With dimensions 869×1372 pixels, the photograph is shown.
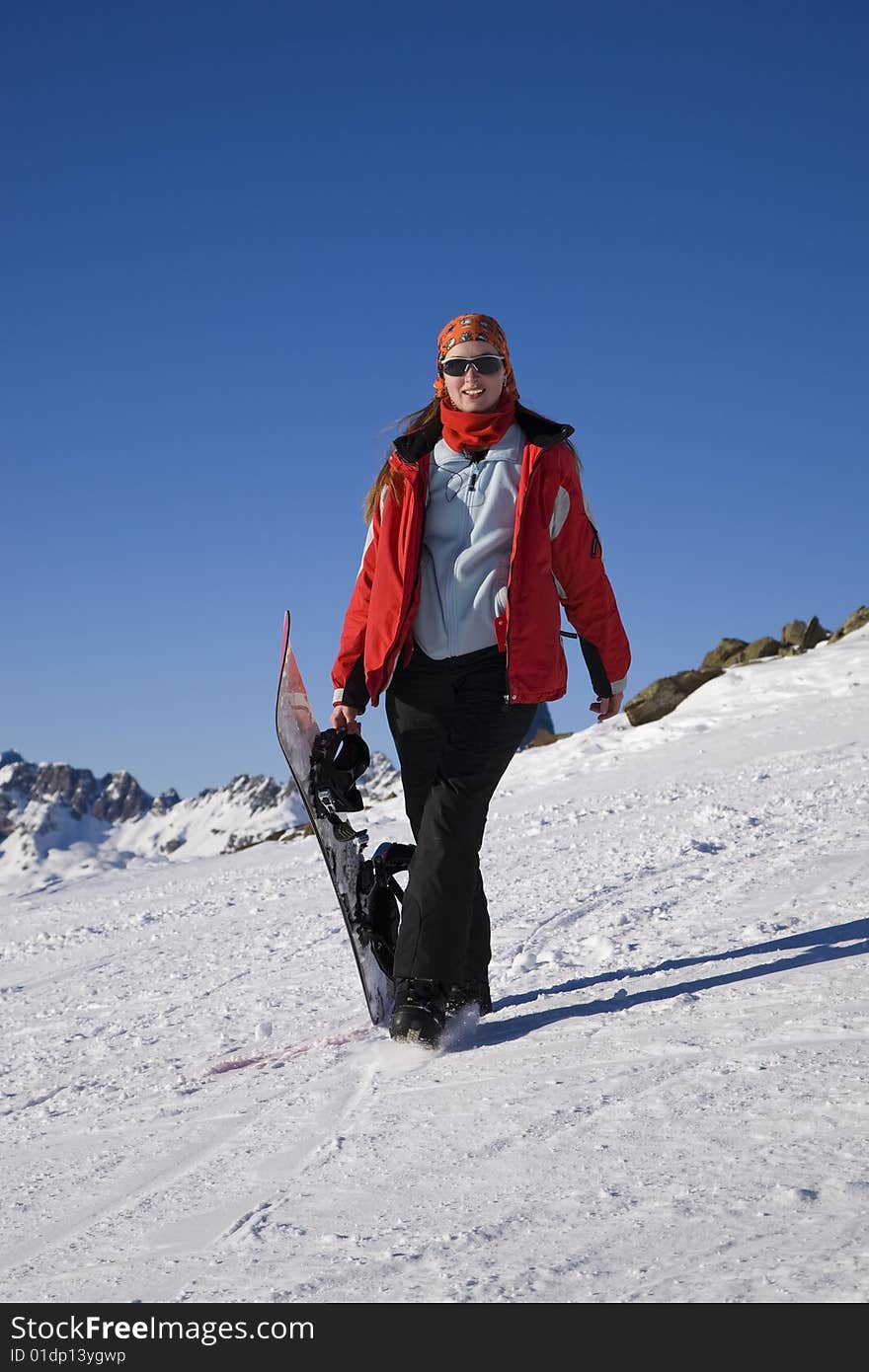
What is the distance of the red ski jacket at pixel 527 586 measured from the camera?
363 centimetres

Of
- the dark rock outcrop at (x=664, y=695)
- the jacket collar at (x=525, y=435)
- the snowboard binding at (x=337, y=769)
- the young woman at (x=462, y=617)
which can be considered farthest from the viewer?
the dark rock outcrop at (x=664, y=695)

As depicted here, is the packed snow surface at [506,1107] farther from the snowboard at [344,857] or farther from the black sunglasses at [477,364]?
the black sunglasses at [477,364]

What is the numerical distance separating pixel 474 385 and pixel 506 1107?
7.53 ft

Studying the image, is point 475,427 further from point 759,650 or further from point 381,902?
point 759,650

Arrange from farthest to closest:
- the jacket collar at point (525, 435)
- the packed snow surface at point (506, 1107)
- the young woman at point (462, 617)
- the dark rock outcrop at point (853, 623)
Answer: the dark rock outcrop at point (853, 623) → the jacket collar at point (525, 435) → the young woman at point (462, 617) → the packed snow surface at point (506, 1107)

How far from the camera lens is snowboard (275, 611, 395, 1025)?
13.1ft

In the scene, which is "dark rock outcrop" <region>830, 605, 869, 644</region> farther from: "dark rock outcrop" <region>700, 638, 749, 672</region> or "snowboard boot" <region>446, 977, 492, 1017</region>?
"snowboard boot" <region>446, 977, 492, 1017</region>

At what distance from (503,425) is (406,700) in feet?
3.25

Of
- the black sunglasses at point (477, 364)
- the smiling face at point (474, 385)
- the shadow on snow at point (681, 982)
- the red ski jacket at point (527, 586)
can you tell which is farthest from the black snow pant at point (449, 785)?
the black sunglasses at point (477, 364)

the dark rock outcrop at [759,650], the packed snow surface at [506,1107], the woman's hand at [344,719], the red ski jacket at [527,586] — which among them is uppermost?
the dark rock outcrop at [759,650]

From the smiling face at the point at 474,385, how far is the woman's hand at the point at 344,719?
1114mm

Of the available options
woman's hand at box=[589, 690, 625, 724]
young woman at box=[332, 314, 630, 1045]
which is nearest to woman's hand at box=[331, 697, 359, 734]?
young woman at box=[332, 314, 630, 1045]
